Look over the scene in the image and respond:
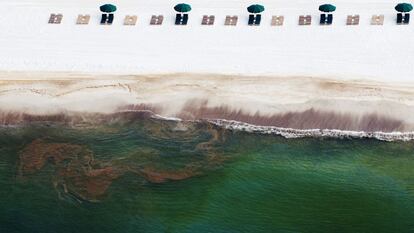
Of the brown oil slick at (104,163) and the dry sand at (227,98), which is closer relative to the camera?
the brown oil slick at (104,163)

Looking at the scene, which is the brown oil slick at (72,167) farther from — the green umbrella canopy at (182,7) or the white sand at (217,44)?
the green umbrella canopy at (182,7)

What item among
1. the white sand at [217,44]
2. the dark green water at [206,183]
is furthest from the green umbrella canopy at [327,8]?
the dark green water at [206,183]

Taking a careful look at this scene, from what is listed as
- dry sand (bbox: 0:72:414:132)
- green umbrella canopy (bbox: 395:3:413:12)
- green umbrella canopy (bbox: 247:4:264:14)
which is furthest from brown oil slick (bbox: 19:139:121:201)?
green umbrella canopy (bbox: 395:3:413:12)

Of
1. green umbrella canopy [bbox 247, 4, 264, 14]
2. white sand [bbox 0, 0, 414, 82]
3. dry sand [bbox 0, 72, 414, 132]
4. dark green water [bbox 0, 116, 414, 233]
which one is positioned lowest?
dark green water [bbox 0, 116, 414, 233]

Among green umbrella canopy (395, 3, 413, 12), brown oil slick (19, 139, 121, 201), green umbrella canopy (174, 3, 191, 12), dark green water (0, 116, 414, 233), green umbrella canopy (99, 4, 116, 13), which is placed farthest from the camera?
green umbrella canopy (99, 4, 116, 13)

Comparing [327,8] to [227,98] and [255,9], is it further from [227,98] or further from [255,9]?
[227,98]

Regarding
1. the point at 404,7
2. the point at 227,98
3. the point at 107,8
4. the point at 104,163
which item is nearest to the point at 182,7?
the point at 107,8

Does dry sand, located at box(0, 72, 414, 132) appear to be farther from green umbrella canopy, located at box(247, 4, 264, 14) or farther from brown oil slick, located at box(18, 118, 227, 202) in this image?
green umbrella canopy, located at box(247, 4, 264, 14)
